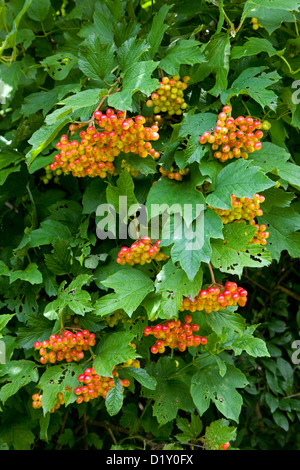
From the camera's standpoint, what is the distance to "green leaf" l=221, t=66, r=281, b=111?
1.13 meters

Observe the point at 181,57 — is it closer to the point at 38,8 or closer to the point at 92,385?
the point at 38,8

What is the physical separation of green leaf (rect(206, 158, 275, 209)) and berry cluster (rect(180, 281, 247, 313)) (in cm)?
20

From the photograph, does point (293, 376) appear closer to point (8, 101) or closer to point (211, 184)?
point (211, 184)

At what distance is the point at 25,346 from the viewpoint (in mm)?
1319

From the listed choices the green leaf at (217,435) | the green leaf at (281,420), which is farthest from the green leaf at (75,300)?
the green leaf at (281,420)

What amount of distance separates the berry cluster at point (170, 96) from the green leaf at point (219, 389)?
0.76m

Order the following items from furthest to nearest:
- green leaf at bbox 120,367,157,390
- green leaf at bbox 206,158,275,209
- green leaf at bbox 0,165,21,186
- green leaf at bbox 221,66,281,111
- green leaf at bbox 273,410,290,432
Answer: green leaf at bbox 273,410,290,432 → green leaf at bbox 0,165,21,186 → green leaf at bbox 120,367,157,390 → green leaf at bbox 221,66,281,111 → green leaf at bbox 206,158,275,209

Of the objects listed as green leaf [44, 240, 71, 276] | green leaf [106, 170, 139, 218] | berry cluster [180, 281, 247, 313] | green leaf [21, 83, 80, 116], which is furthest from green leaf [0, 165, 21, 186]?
berry cluster [180, 281, 247, 313]

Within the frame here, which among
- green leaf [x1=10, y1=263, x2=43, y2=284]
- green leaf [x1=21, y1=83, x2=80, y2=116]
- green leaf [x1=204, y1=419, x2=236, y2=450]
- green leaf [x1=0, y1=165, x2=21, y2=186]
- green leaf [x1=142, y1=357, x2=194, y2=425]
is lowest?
green leaf [x1=204, y1=419, x2=236, y2=450]

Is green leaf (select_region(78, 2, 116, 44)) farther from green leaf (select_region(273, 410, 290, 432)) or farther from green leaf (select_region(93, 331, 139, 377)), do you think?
green leaf (select_region(273, 410, 290, 432))

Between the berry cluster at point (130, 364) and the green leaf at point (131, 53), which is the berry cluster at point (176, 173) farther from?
the berry cluster at point (130, 364)

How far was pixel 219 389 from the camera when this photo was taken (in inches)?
52.6

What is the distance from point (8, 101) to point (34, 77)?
132mm

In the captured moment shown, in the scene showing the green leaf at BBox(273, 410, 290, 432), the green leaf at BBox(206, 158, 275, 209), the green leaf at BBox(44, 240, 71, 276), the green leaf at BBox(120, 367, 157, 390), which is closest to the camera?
the green leaf at BBox(206, 158, 275, 209)
